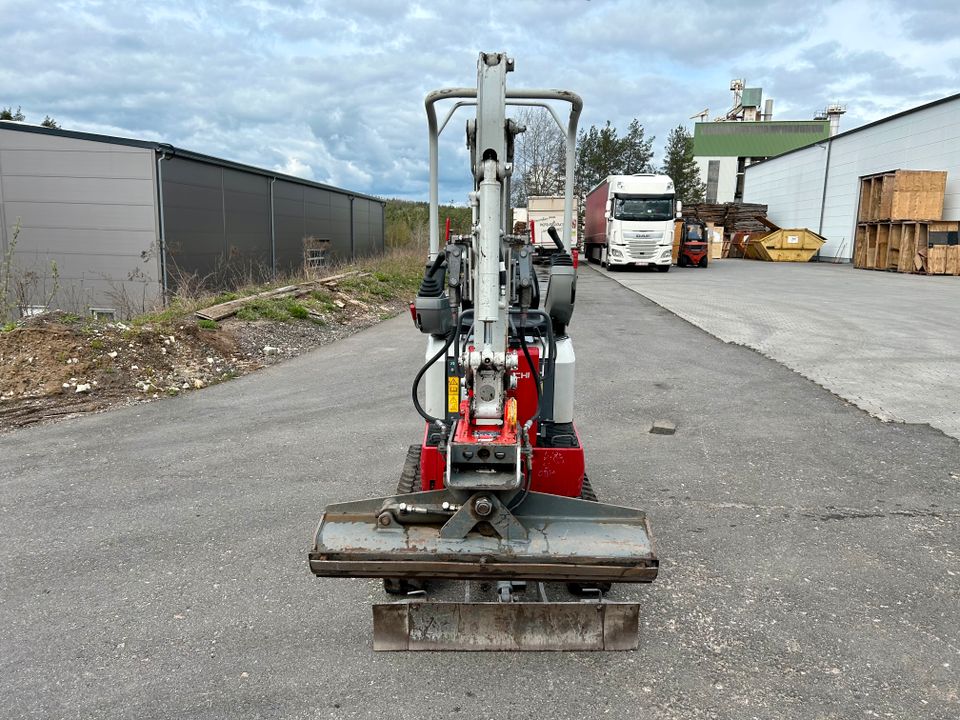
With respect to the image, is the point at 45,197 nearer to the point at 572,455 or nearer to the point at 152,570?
the point at 152,570

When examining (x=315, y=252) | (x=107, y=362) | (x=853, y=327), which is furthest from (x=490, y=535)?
(x=315, y=252)

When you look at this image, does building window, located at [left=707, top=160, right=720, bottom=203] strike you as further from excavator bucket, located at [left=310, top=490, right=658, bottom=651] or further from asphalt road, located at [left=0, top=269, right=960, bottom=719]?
excavator bucket, located at [left=310, top=490, right=658, bottom=651]

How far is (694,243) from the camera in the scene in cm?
3072

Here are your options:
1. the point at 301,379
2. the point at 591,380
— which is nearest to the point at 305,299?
the point at 301,379

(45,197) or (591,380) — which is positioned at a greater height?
(45,197)

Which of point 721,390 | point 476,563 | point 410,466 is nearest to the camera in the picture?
point 476,563

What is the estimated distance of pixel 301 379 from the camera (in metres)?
9.12

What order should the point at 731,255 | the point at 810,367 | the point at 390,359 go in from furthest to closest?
the point at 731,255 → the point at 390,359 → the point at 810,367

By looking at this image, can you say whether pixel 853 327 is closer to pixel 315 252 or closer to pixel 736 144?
pixel 315 252

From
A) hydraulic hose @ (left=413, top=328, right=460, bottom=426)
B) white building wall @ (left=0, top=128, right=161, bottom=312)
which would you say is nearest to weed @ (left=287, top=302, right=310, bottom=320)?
white building wall @ (left=0, top=128, right=161, bottom=312)

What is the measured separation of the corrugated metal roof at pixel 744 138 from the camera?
187ft

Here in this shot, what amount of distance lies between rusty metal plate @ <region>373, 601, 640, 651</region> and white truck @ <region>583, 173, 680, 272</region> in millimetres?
24527

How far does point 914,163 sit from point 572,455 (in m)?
32.8

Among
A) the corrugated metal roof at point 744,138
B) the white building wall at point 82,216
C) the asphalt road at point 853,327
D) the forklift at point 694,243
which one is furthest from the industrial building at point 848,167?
the white building wall at point 82,216
